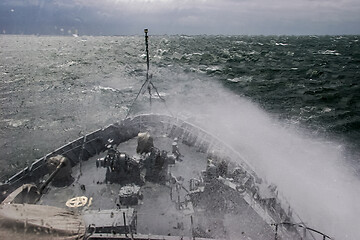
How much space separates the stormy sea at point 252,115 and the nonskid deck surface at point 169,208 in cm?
641

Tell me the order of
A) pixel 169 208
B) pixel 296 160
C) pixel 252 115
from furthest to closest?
pixel 252 115 < pixel 296 160 < pixel 169 208

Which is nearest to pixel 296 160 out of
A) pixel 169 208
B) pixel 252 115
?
pixel 252 115

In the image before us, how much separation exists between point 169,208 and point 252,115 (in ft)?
143

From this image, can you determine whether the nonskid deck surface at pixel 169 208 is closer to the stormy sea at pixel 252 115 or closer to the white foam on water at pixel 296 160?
the stormy sea at pixel 252 115

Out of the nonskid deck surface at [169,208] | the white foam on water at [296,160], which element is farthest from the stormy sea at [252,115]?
the nonskid deck surface at [169,208]

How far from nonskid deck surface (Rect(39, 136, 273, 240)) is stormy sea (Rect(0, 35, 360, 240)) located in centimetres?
641

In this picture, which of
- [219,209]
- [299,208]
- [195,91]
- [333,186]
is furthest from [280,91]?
[219,209]

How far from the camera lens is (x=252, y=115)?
57938 millimetres

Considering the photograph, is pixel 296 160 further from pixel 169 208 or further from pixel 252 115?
pixel 169 208

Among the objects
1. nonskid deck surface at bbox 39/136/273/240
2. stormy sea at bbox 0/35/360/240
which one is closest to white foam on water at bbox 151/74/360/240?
stormy sea at bbox 0/35/360/240

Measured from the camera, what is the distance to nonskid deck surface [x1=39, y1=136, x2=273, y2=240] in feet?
52.2

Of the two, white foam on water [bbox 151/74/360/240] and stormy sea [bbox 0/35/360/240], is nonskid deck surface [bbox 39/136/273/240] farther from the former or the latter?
white foam on water [bbox 151/74/360/240]

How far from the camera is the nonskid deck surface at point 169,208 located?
15914 mm

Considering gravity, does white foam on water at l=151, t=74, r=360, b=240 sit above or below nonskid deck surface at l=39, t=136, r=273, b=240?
below
